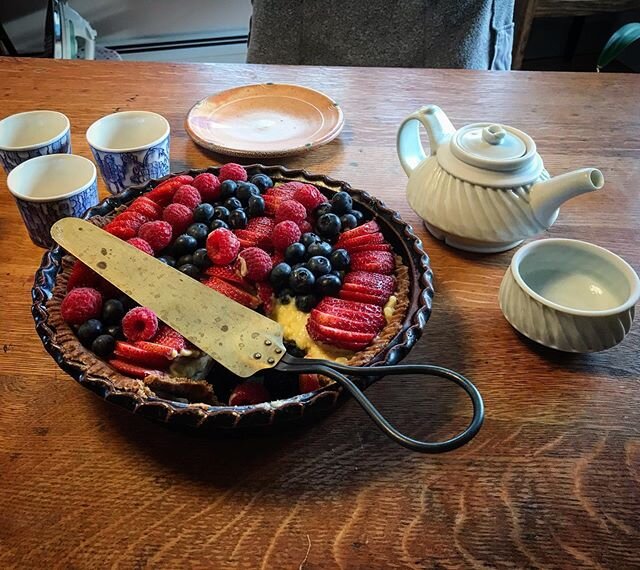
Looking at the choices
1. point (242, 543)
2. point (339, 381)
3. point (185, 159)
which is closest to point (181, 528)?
point (242, 543)

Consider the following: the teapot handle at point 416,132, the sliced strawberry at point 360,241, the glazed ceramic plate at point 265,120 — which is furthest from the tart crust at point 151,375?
the glazed ceramic plate at point 265,120

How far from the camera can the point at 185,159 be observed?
3.71 feet

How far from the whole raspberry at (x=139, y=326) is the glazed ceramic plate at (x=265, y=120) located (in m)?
0.55

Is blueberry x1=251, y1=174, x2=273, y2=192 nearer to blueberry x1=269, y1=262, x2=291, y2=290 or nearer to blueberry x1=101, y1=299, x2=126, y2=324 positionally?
blueberry x1=269, y1=262, x2=291, y2=290

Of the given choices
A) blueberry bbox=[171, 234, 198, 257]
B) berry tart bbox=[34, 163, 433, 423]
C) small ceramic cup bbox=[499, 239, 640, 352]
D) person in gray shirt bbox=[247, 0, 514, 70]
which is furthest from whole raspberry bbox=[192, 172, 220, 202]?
person in gray shirt bbox=[247, 0, 514, 70]

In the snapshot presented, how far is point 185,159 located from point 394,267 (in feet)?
1.85

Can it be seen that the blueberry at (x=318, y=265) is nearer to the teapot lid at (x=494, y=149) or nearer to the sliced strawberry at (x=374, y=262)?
the sliced strawberry at (x=374, y=262)

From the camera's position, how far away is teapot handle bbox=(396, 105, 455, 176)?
2.94ft

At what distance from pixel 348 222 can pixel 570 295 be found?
31 centimetres

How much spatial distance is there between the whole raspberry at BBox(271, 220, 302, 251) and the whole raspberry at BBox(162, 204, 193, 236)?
12 cm

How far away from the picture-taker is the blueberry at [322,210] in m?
0.80

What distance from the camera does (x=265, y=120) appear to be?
4.04ft

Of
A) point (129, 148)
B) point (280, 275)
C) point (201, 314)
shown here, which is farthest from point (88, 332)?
point (129, 148)

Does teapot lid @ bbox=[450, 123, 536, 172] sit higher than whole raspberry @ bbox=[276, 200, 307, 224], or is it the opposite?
teapot lid @ bbox=[450, 123, 536, 172]
